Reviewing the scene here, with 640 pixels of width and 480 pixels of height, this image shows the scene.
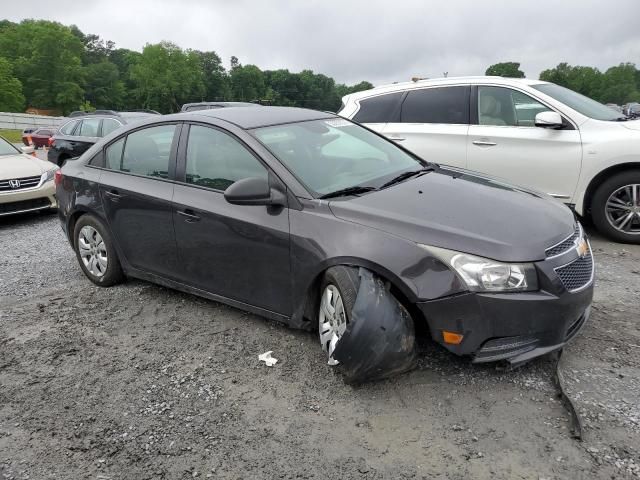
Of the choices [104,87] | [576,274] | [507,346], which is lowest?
[507,346]

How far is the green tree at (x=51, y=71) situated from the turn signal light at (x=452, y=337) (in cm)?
8241

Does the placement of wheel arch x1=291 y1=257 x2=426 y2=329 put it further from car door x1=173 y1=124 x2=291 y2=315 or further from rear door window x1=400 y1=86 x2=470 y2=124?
rear door window x1=400 y1=86 x2=470 y2=124

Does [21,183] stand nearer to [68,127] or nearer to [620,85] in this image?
[68,127]

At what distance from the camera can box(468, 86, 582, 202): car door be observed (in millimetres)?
5727

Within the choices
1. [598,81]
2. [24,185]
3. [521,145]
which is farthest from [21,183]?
[598,81]

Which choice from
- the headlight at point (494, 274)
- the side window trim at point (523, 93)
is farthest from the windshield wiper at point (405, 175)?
the side window trim at point (523, 93)

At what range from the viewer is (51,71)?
7712 cm

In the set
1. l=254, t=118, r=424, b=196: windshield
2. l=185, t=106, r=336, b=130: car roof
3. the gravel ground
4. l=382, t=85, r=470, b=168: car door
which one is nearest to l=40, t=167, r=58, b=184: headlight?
the gravel ground

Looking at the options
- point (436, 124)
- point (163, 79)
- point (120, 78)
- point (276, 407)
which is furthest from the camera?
point (120, 78)

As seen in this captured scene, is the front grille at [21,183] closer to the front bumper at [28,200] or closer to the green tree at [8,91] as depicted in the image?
the front bumper at [28,200]

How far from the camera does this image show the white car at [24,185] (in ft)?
25.8

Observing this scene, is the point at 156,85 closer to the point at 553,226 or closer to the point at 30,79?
the point at 30,79

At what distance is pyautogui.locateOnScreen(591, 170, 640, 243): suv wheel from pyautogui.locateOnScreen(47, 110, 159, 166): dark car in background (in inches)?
381

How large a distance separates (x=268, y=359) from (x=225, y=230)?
931 millimetres
